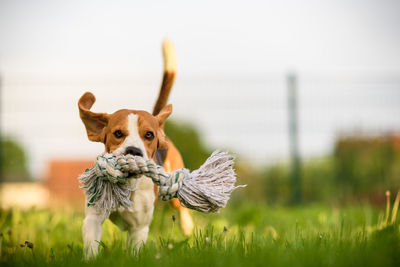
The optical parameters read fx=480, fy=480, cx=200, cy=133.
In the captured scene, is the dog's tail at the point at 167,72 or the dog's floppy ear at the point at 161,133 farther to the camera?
the dog's tail at the point at 167,72

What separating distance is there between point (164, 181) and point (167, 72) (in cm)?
166

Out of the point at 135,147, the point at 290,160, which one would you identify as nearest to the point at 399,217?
the point at 135,147

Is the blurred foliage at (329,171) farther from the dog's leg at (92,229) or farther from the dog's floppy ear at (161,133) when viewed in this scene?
the dog's leg at (92,229)

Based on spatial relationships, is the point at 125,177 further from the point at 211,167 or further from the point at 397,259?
the point at 397,259

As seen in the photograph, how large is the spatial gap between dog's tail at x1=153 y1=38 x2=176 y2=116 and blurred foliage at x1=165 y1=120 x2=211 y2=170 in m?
3.68

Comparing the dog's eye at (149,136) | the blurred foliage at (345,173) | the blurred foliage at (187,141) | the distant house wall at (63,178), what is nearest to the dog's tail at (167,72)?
the dog's eye at (149,136)

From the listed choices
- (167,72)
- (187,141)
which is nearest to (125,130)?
(167,72)

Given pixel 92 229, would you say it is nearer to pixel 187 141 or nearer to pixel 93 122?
pixel 93 122

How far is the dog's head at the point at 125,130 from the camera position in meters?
2.62

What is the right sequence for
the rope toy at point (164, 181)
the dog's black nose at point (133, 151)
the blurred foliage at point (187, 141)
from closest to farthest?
the rope toy at point (164, 181) → the dog's black nose at point (133, 151) → the blurred foliage at point (187, 141)

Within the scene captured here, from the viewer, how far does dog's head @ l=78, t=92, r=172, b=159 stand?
8.59 ft

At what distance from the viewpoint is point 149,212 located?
9.86 ft

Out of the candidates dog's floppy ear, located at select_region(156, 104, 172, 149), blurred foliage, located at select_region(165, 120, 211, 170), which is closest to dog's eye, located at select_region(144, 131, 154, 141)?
dog's floppy ear, located at select_region(156, 104, 172, 149)

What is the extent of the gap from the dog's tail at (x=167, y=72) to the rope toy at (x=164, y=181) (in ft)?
4.73
